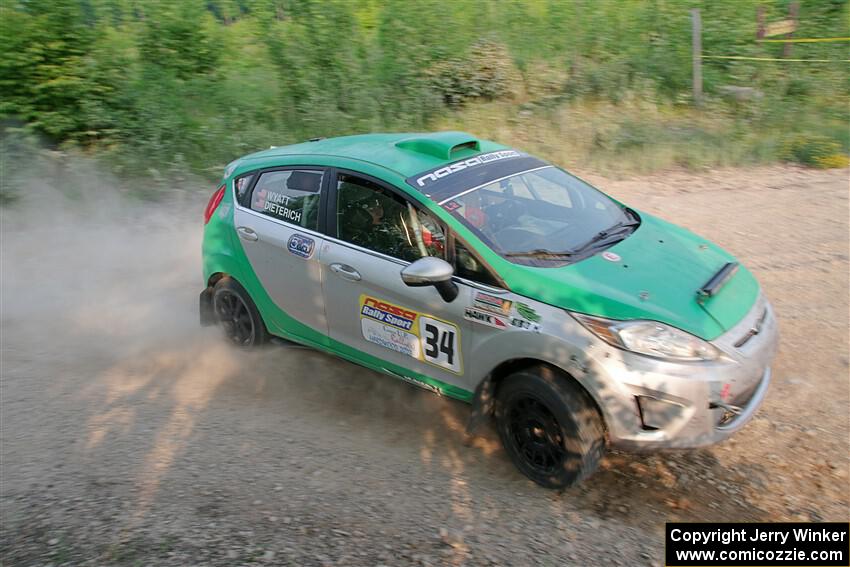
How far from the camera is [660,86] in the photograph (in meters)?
12.7

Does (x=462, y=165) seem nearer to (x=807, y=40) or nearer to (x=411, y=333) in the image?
(x=411, y=333)

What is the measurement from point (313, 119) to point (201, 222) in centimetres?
294

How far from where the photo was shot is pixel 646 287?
3.88m

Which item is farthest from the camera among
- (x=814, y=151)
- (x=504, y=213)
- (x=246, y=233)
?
(x=814, y=151)

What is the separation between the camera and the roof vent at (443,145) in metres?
4.66

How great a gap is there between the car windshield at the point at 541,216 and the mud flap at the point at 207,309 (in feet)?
8.22

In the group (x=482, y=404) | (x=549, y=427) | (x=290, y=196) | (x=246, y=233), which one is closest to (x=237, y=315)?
(x=246, y=233)

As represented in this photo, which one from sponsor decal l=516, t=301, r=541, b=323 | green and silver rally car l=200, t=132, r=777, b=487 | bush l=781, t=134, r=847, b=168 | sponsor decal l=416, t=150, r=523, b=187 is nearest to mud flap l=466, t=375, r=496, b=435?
green and silver rally car l=200, t=132, r=777, b=487

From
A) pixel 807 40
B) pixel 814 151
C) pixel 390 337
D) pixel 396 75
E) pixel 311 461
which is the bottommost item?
pixel 311 461

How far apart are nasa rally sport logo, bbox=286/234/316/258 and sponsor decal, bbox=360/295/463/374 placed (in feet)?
1.89

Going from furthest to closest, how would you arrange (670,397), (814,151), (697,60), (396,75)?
(697,60) → (396,75) → (814,151) → (670,397)


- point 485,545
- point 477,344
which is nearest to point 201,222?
point 477,344

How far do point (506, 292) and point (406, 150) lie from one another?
145 centimetres

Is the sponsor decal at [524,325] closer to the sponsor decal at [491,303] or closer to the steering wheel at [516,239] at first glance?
the sponsor decal at [491,303]
